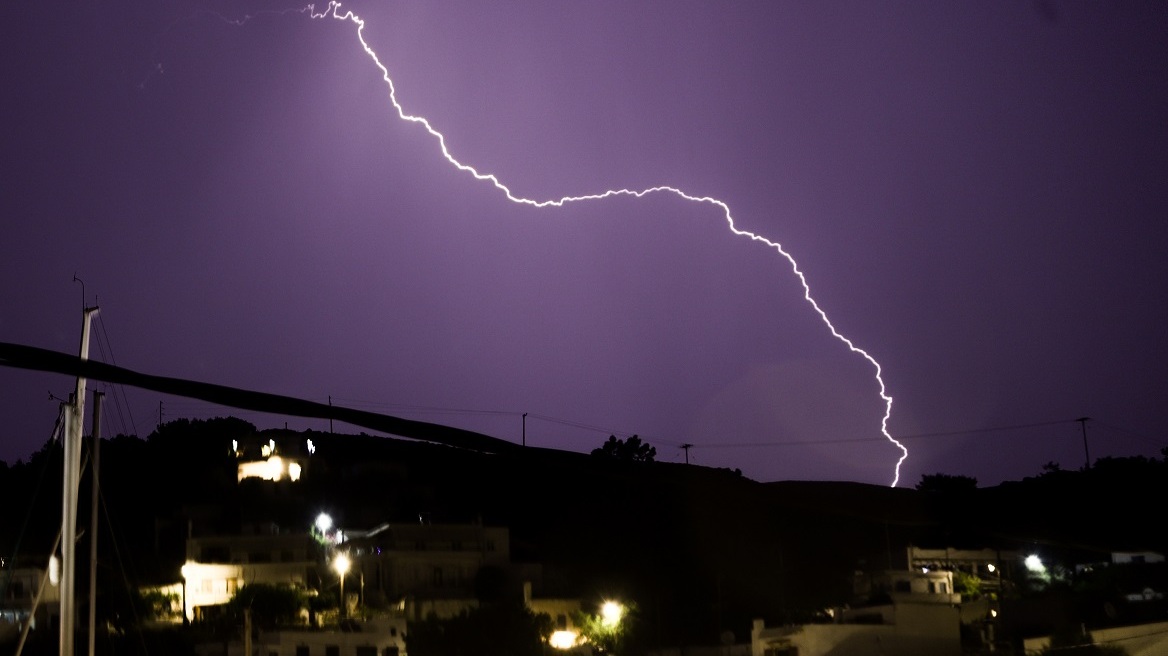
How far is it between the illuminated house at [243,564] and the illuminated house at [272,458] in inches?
481

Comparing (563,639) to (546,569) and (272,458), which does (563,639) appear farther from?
(272,458)

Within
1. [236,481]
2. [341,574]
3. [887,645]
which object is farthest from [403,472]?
[887,645]

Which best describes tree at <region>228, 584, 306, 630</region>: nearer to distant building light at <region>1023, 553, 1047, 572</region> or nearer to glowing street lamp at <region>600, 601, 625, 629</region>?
glowing street lamp at <region>600, 601, 625, 629</region>

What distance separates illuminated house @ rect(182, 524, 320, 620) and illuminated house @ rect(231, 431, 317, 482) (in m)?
12.2

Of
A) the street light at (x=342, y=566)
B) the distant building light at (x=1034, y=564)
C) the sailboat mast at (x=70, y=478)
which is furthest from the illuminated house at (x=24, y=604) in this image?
the distant building light at (x=1034, y=564)

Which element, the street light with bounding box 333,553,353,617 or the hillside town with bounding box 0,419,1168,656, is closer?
the hillside town with bounding box 0,419,1168,656

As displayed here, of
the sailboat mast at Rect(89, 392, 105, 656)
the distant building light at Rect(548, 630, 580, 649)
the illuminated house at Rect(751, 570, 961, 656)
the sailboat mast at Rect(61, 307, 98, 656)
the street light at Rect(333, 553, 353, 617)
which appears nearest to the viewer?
the sailboat mast at Rect(61, 307, 98, 656)

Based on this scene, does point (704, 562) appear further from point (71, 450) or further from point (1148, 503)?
point (71, 450)

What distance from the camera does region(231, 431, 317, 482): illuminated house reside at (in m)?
48.8

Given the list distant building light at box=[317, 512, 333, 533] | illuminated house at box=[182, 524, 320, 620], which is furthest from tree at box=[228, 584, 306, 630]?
distant building light at box=[317, 512, 333, 533]

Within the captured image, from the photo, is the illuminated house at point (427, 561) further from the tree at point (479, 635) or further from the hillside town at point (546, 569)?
the tree at point (479, 635)

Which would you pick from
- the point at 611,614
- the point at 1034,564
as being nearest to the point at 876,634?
the point at 611,614

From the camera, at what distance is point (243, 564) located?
34875 mm

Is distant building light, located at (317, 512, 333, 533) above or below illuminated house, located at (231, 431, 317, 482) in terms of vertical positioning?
below
